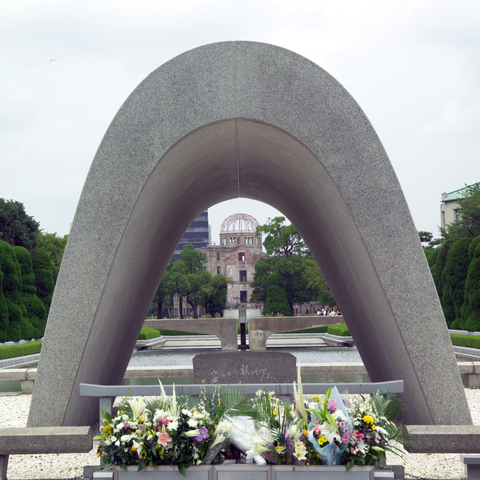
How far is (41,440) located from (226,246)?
7417 centimetres

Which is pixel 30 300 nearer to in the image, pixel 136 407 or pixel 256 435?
pixel 136 407

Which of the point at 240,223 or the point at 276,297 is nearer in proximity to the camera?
the point at 276,297

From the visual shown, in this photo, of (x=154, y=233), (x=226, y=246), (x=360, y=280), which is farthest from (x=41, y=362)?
(x=226, y=246)

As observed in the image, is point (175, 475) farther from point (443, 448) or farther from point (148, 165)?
point (148, 165)

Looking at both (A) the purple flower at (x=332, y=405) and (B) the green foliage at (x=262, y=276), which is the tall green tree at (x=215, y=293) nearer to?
(B) the green foliage at (x=262, y=276)

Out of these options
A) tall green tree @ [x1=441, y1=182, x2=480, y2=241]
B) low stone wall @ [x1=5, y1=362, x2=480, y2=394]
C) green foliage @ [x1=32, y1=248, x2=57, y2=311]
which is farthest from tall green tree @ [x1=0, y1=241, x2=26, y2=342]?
tall green tree @ [x1=441, y1=182, x2=480, y2=241]

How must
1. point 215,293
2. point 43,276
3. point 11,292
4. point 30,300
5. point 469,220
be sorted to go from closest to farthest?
point 11,292, point 30,300, point 43,276, point 469,220, point 215,293

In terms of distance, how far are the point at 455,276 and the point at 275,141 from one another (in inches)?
813

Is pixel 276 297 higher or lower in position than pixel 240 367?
higher

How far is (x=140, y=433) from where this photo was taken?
12.1ft

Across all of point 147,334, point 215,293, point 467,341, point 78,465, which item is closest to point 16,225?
point 147,334

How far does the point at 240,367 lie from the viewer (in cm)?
607

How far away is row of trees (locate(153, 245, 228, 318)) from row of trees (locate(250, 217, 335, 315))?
30.3 ft

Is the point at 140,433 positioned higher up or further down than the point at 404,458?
higher up
